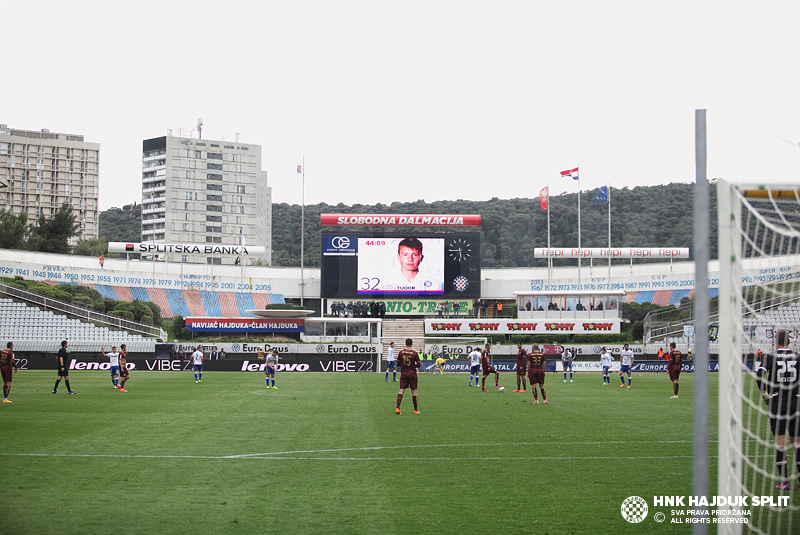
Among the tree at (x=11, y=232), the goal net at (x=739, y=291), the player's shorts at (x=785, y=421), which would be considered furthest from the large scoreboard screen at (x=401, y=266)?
the goal net at (x=739, y=291)

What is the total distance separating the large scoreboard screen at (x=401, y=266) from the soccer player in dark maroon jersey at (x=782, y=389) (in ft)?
188

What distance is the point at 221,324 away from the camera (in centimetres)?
6569

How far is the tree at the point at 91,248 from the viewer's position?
104 m

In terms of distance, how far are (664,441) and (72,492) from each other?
10768 mm

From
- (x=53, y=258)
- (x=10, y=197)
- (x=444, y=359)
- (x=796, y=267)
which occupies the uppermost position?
(x=10, y=197)

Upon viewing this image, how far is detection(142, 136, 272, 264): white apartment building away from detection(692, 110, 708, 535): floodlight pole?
129082 millimetres

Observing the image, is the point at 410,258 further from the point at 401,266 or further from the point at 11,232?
the point at 11,232

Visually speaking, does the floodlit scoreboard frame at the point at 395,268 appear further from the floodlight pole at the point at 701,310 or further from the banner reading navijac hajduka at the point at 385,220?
the floodlight pole at the point at 701,310

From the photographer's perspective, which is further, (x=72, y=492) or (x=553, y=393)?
(x=553, y=393)

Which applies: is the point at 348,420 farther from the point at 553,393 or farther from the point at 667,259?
the point at 667,259

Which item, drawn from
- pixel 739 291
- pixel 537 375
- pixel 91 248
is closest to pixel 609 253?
pixel 537 375

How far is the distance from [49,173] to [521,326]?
105 metres

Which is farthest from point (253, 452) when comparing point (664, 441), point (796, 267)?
point (796, 267)

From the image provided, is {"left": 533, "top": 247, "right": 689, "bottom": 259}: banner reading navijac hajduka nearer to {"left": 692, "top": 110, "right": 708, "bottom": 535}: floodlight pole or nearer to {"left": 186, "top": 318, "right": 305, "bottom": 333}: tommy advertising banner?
{"left": 186, "top": 318, "right": 305, "bottom": 333}: tommy advertising banner
